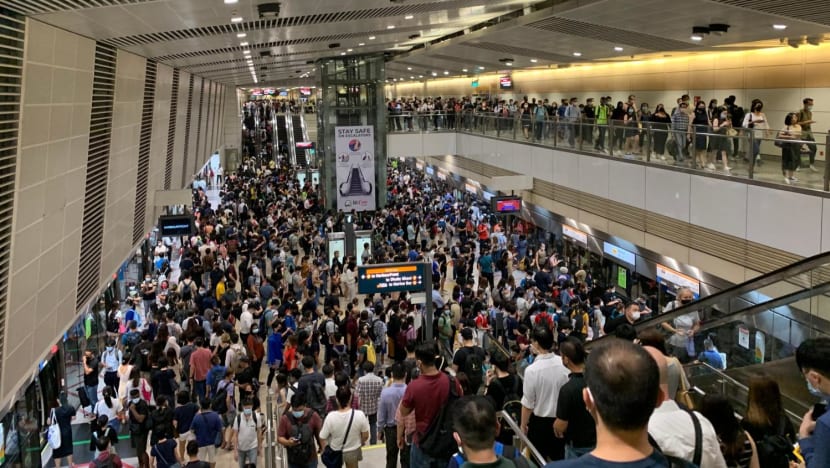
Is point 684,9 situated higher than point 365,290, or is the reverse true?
point 684,9

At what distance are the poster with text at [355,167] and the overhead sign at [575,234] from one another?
7.77 m

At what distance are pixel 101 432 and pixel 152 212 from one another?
1023 cm

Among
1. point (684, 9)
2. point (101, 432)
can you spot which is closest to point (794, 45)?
point (684, 9)

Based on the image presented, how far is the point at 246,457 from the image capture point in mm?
8578

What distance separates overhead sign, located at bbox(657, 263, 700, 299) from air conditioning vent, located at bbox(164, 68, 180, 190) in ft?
40.4

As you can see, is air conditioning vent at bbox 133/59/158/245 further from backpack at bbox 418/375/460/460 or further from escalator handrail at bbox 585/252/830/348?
backpack at bbox 418/375/460/460

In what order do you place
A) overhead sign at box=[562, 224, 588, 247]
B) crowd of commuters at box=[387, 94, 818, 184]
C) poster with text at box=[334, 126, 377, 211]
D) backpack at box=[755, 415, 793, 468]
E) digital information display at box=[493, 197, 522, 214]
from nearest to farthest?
1. backpack at box=[755, 415, 793, 468]
2. crowd of commuters at box=[387, 94, 818, 184]
3. overhead sign at box=[562, 224, 588, 247]
4. digital information display at box=[493, 197, 522, 214]
5. poster with text at box=[334, 126, 377, 211]

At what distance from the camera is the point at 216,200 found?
127ft

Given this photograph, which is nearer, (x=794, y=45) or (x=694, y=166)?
(x=694, y=166)

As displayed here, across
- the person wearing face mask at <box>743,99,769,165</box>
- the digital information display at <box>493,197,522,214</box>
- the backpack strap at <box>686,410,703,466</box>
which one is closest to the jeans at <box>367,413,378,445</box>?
the backpack strap at <box>686,410,703,466</box>

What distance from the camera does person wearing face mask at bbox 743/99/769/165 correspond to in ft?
39.7

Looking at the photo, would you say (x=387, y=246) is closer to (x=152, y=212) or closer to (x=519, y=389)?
(x=152, y=212)

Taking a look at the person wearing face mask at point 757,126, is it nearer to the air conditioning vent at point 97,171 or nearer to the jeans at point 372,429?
the jeans at point 372,429

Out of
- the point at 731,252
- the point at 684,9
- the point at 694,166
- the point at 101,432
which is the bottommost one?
the point at 101,432
